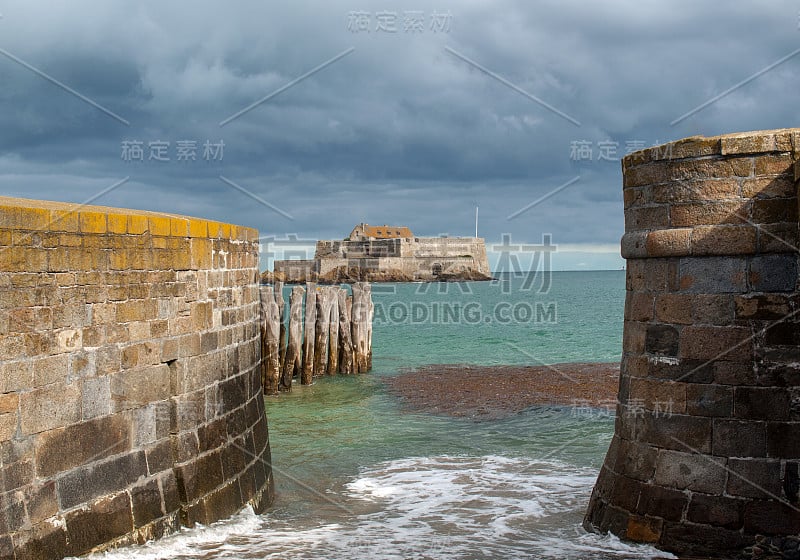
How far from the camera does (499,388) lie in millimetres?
19109

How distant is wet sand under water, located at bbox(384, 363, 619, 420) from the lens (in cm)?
1645

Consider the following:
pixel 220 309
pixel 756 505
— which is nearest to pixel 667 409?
pixel 756 505

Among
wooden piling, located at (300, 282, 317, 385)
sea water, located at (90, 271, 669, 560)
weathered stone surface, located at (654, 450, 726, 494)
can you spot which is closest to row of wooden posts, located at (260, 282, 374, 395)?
wooden piling, located at (300, 282, 317, 385)

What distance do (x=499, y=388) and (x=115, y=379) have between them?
13.6m

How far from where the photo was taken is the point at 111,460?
6395 millimetres

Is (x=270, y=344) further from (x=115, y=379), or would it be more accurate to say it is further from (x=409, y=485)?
(x=115, y=379)

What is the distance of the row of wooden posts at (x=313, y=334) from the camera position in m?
17.8

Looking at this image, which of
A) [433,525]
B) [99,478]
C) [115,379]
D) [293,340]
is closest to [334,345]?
[293,340]

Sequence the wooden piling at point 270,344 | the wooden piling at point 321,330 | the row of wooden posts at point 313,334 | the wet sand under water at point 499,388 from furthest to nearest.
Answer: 1. the wooden piling at point 321,330
2. the row of wooden posts at point 313,334
3. the wooden piling at point 270,344
4. the wet sand under water at point 499,388

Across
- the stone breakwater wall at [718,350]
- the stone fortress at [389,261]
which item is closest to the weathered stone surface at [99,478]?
the stone breakwater wall at [718,350]

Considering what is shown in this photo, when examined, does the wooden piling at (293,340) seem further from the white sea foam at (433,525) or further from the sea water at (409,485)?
the white sea foam at (433,525)

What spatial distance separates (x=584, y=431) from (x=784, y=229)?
306 inches

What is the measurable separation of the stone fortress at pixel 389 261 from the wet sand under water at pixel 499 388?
2124 inches

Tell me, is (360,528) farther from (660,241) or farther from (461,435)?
(461,435)
